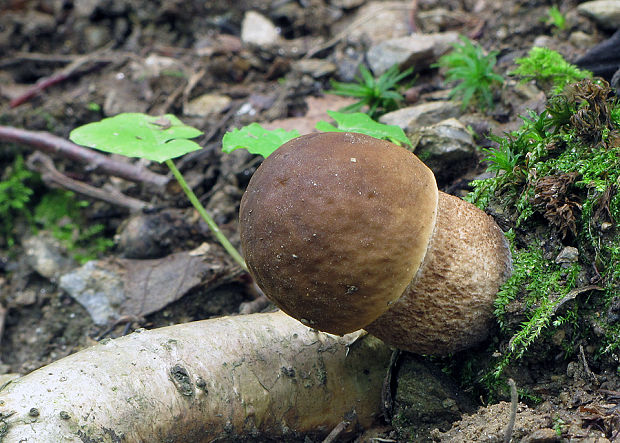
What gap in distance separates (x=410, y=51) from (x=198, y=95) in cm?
179

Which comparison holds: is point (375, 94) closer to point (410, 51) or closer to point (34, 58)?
point (410, 51)

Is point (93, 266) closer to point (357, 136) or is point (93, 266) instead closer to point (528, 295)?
point (357, 136)

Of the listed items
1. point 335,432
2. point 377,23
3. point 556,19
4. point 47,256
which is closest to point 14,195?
point 47,256

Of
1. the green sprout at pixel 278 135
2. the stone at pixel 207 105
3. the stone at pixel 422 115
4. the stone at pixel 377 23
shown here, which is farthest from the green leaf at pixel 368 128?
the stone at pixel 377 23

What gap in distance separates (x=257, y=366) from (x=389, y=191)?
103cm

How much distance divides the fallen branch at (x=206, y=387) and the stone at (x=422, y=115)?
1412 millimetres

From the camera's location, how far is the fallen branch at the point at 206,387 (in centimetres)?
194

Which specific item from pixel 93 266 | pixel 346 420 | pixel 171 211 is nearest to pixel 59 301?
pixel 93 266

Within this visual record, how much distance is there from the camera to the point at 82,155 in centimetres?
394

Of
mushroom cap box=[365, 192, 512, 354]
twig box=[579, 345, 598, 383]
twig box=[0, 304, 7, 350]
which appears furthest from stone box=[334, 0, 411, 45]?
twig box=[0, 304, 7, 350]

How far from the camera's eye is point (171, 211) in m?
3.67

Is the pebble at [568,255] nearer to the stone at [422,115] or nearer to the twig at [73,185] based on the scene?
the stone at [422,115]

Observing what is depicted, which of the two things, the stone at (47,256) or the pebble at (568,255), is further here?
the stone at (47,256)

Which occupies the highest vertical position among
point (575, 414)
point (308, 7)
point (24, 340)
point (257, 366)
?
point (308, 7)
